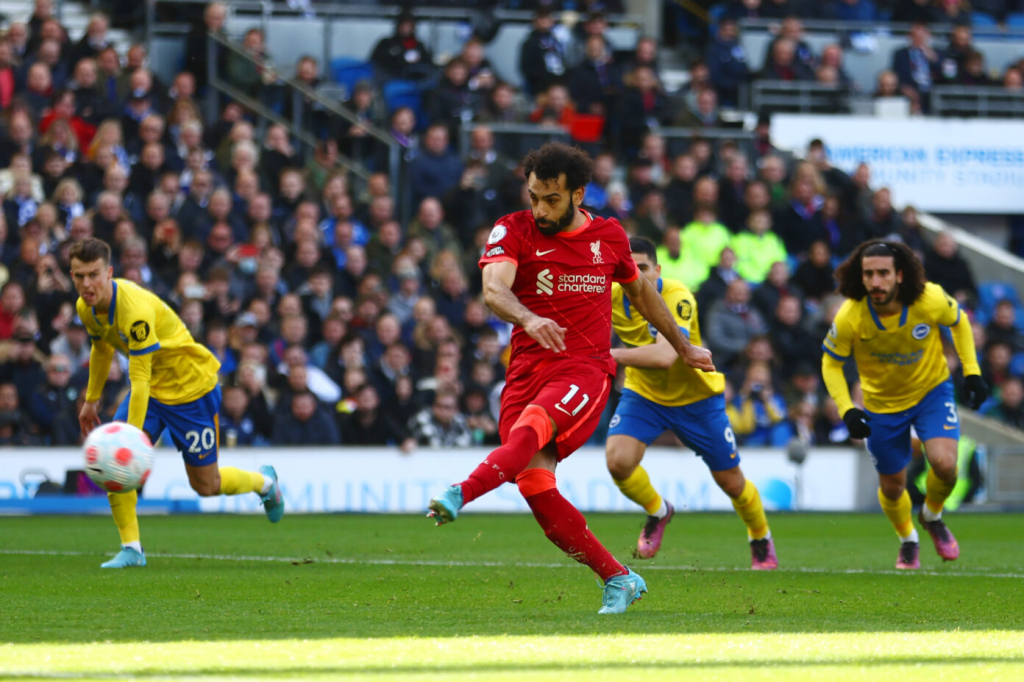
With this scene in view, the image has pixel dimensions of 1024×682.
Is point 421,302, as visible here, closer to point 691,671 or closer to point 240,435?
point 240,435

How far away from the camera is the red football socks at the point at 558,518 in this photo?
7.44 meters

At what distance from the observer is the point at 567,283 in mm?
7645

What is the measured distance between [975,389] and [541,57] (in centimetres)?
1337

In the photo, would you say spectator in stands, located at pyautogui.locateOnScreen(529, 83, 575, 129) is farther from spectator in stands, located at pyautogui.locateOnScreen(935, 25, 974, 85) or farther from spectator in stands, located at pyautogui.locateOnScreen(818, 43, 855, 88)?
spectator in stands, located at pyautogui.locateOnScreen(935, 25, 974, 85)

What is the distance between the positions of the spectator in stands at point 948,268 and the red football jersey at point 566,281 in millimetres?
14725

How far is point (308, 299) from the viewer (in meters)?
17.9

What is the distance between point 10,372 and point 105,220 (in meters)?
1.99

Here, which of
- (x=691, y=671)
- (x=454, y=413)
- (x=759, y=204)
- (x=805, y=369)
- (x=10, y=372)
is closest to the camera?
(x=691, y=671)

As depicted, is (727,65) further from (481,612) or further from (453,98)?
(481,612)

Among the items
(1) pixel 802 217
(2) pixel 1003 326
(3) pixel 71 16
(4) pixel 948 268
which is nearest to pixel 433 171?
(1) pixel 802 217

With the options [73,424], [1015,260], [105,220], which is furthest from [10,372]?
[1015,260]

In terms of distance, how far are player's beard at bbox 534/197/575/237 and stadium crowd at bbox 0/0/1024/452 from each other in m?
9.44

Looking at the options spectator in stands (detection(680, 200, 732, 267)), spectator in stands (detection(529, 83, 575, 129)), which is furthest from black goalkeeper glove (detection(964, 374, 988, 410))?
spectator in stands (detection(529, 83, 575, 129))

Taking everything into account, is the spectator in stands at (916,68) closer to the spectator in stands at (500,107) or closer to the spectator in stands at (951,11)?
the spectator in stands at (951,11)
